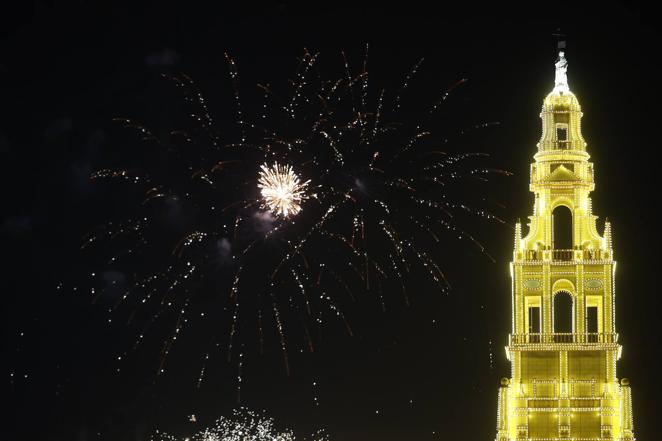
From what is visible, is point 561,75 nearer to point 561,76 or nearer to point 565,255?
point 561,76

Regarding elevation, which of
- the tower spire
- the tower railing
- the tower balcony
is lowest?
the tower railing

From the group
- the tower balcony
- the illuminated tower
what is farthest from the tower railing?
the tower balcony

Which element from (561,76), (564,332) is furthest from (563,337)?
(561,76)

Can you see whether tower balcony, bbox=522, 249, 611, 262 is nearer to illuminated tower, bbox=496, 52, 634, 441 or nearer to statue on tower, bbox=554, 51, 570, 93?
illuminated tower, bbox=496, 52, 634, 441

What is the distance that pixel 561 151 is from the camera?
10519cm

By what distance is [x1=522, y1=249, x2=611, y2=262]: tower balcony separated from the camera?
340ft

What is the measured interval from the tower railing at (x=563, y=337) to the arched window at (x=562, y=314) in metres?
3.57

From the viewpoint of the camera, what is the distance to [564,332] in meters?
106

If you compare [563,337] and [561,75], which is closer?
[563,337]

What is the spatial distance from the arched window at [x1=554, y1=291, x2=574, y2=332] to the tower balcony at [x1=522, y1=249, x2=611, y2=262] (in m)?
3.19

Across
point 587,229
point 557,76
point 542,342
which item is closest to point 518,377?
point 542,342

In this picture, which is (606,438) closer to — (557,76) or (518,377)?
(518,377)

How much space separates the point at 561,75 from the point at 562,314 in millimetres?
12634

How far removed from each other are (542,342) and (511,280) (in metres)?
4.05
